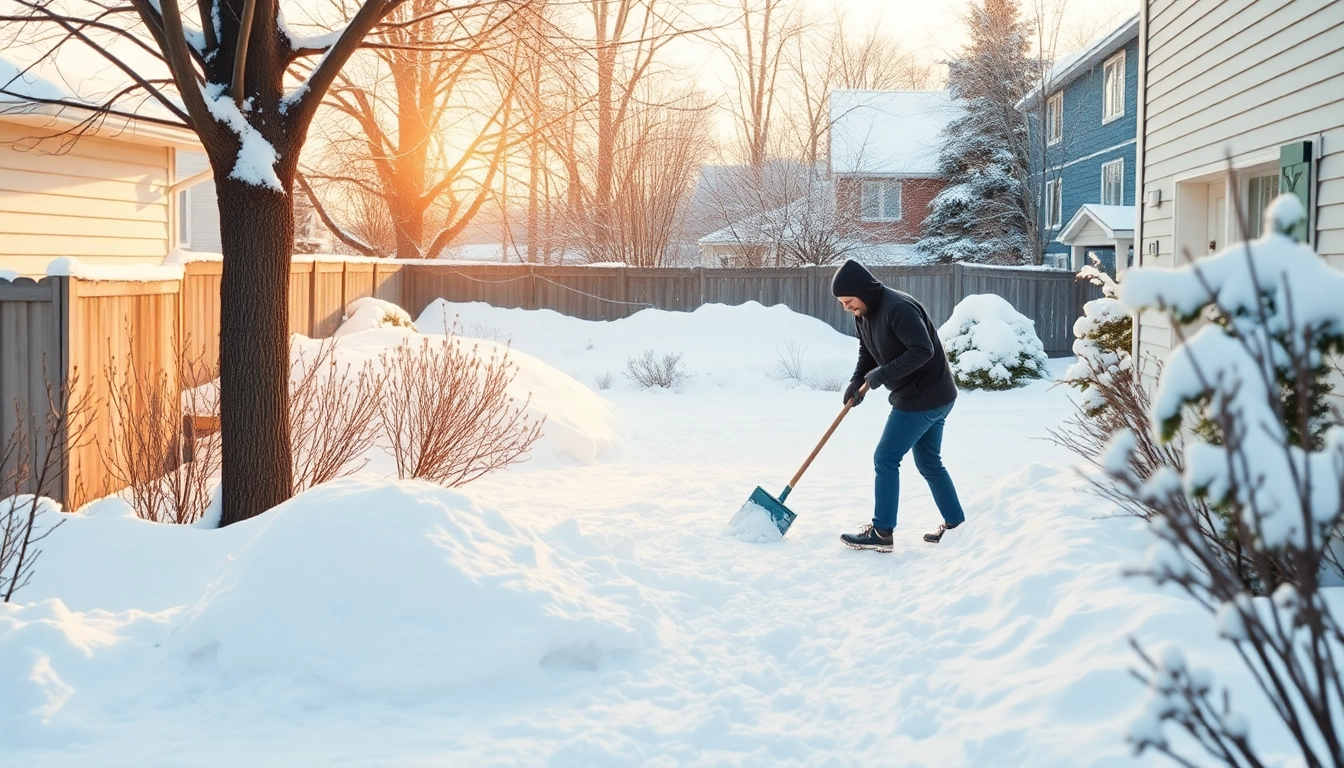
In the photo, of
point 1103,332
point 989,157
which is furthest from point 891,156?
point 1103,332

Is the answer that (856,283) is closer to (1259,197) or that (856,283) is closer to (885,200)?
(1259,197)

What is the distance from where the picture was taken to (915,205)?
34125 millimetres

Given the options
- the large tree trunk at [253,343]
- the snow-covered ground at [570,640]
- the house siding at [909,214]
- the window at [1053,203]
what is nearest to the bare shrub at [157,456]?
the large tree trunk at [253,343]

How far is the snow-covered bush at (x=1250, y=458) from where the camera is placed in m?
1.75

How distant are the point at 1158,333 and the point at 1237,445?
6.62 meters

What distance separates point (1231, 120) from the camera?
6781 mm

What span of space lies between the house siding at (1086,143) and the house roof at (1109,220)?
2.87 m

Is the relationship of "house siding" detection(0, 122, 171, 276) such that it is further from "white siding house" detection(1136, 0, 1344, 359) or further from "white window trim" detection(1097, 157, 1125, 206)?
"white window trim" detection(1097, 157, 1125, 206)

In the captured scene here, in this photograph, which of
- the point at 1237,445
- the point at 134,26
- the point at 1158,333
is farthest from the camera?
the point at 1158,333

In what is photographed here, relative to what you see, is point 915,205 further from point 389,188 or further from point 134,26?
point 134,26

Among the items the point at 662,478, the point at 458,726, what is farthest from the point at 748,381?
the point at 458,726

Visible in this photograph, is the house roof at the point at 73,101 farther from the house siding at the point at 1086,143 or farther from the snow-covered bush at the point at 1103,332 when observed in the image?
the house siding at the point at 1086,143

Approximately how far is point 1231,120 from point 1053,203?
23.9 m

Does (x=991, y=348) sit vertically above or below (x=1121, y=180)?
below
